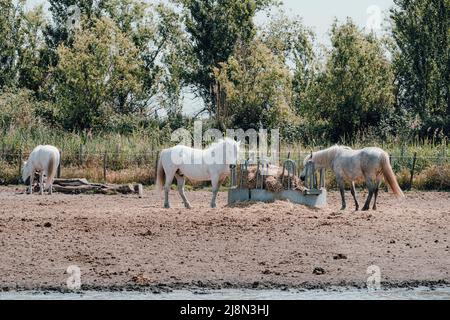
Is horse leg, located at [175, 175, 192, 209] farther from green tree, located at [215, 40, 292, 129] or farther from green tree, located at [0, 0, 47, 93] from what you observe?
green tree, located at [0, 0, 47, 93]

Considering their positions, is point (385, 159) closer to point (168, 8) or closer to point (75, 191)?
point (75, 191)

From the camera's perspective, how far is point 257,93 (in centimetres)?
4531

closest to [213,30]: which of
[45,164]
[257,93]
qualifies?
[257,93]

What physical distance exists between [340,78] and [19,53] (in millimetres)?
19890

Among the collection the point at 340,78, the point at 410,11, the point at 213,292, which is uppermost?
the point at 410,11

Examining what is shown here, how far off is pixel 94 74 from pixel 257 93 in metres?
7.14

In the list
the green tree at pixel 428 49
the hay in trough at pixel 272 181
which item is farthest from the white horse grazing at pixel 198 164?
the green tree at pixel 428 49

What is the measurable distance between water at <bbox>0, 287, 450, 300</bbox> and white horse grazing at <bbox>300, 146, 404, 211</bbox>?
7.66 m

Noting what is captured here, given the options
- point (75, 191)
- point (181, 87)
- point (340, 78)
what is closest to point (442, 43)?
point (340, 78)

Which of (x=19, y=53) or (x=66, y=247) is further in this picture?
(x=19, y=53)

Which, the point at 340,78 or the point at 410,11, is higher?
the point at 410,11

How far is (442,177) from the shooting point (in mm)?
30203

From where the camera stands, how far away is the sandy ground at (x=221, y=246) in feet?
49.2

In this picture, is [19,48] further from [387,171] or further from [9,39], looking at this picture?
[387,171]
